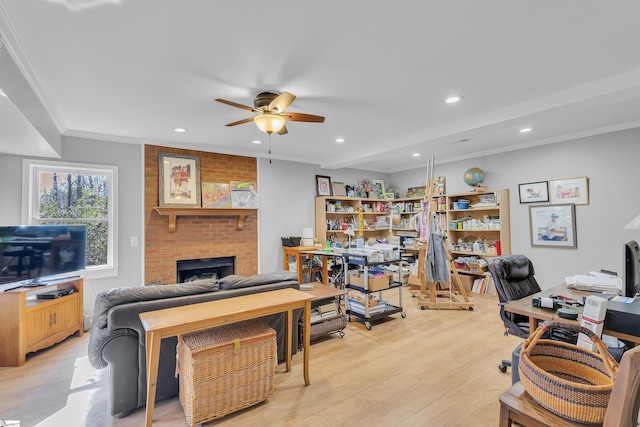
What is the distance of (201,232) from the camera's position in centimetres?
459

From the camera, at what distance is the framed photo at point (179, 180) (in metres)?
4.29

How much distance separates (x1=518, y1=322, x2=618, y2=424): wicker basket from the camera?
0.95 m

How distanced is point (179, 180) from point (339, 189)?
305 centimetres

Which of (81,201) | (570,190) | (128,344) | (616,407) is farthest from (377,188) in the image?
(616,407)

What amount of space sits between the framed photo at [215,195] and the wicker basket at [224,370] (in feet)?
9.07

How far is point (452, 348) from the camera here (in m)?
3.06

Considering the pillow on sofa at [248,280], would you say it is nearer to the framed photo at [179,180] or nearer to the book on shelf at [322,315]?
the book on shelf at [322,315]

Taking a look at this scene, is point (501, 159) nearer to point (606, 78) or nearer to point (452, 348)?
point (606, 78)

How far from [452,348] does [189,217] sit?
3.82 meters

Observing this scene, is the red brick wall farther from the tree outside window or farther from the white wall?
the white wall

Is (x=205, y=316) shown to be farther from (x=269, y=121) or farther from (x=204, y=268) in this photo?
(x=204, y=268)

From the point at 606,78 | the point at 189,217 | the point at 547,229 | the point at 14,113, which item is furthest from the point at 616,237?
the point at 14,113

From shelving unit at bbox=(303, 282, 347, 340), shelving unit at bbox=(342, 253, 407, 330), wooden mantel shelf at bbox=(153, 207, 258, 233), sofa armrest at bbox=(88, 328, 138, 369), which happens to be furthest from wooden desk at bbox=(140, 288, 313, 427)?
wooden mantel shelf at bbox=(153, 207, 258, 233)

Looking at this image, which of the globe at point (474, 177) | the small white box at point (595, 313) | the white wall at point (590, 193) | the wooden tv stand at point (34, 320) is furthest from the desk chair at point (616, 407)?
the globe at point (474, 177)
